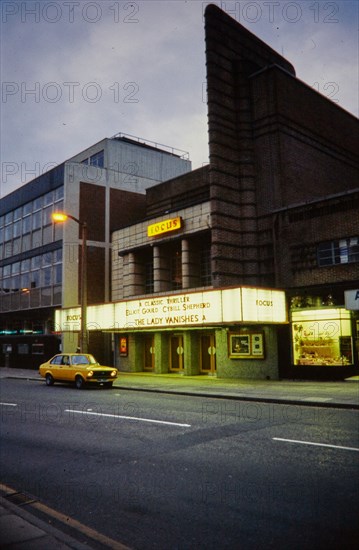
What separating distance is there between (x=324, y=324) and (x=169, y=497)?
17.8 meters

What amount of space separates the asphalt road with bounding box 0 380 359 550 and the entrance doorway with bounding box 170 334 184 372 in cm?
1517

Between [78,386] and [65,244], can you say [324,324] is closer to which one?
[78,386]

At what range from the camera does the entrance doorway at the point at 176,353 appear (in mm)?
28391

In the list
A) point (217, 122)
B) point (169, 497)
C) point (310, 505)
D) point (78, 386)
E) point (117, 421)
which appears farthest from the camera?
point (217, 122)

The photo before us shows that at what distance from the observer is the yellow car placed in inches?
799

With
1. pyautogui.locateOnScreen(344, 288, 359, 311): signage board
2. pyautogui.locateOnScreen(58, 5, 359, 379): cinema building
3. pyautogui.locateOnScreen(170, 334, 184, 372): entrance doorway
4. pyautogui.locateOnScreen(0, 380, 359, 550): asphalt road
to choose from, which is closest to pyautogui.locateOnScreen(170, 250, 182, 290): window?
pyautogui.locateOnScreen(58, 5, 359, 379): cinema building

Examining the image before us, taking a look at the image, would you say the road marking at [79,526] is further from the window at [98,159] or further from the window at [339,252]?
the window at [98,159]

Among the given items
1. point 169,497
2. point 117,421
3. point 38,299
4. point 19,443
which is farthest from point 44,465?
point 38,299

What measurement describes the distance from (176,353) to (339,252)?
41.1 ft

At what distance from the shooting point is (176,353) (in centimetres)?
2886

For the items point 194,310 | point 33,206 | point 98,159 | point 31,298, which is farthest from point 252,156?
point 31,298

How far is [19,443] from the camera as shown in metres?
9.59

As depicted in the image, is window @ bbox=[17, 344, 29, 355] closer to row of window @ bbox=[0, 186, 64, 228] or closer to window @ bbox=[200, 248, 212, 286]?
row of window @ bbox=[0, 186, 64, 228]

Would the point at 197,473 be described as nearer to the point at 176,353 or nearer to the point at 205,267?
the point at 205,267
